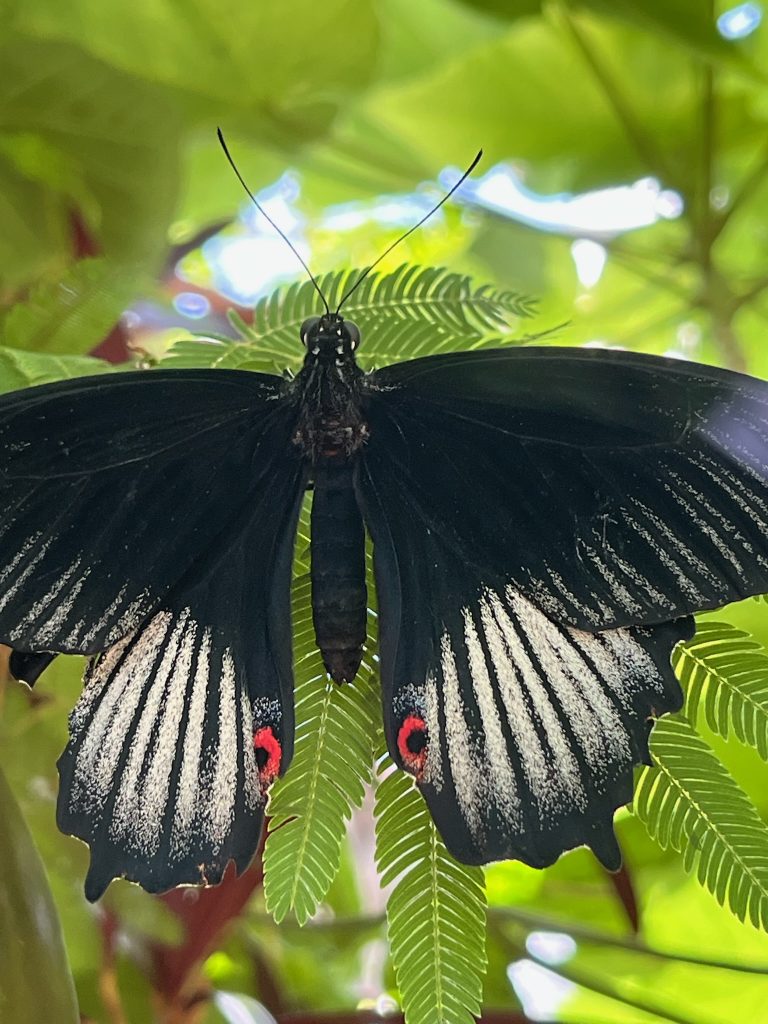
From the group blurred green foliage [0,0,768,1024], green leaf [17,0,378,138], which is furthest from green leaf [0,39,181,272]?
green leaf [17,0,378,138]

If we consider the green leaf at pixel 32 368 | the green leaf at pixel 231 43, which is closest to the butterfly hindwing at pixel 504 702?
the green leaf at pixel 32 368

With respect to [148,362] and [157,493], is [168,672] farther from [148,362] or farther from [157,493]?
[148,362]

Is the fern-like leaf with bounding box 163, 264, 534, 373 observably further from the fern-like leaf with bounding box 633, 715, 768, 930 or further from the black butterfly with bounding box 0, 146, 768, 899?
the fern-like leaf with bounding box 633, 715, 768, 930

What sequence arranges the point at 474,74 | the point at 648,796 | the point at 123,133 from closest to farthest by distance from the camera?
the point at 648,796 < the point at 123,133 < the point at 474,74

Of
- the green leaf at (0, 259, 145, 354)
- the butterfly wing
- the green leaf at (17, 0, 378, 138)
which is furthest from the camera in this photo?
the green leaf at (17, 0, 378, 138)

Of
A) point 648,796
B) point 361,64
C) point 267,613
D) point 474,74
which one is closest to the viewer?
point 648,796

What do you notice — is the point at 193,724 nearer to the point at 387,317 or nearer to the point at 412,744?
the point at 412,744

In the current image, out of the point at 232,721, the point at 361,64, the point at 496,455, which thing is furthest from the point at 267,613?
the point at 361,64
